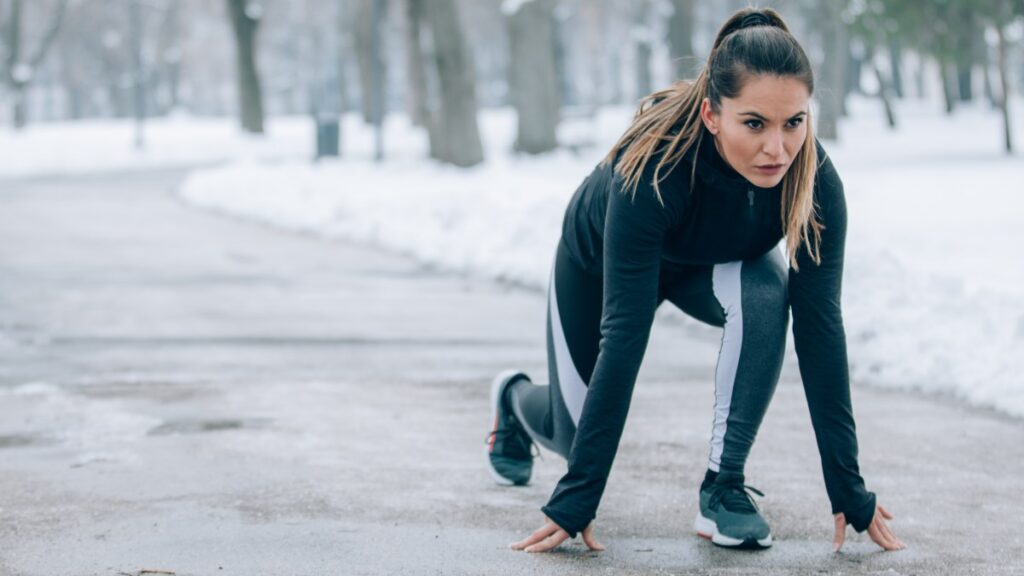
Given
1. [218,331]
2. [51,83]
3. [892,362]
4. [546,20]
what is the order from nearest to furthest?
[892,362]
[218,331]
[546,20]
[51,83]

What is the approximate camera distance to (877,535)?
4039 millimetres

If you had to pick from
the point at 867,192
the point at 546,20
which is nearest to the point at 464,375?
the point at 867,192

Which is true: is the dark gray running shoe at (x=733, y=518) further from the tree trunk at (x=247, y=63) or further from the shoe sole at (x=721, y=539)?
the tree trunk at (x=247, y=63)

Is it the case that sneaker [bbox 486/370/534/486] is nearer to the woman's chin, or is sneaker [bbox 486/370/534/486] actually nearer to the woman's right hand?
the woman's right hand

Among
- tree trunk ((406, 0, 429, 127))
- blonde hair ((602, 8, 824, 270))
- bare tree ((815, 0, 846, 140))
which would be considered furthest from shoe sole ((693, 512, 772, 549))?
bare tree ((815, 0, 846, 140))

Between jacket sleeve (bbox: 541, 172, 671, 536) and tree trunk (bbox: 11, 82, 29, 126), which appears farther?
tree trunk (bbox: 11, 82, 29, 126)

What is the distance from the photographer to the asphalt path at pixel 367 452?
13.3 feet

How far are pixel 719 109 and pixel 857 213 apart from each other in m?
12.0

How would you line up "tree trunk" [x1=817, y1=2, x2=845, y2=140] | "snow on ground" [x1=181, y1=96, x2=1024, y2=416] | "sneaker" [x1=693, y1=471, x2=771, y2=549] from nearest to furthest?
"sneaker" [x1=693, y1=471, x2=771, y2=549] < "snow on ground" [x1=181, y1=96, x2=1024, y2=416] < "tree trunk" [x1=817, y1=2, x2=845, y2=140]

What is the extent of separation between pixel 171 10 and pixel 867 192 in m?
50.6

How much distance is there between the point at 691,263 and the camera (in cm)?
411

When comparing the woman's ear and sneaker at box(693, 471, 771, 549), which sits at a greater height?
the woman's ear

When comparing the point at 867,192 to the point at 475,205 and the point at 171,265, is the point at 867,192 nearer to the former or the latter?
the point at 475,205

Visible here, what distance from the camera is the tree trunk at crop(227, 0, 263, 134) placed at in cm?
4034
